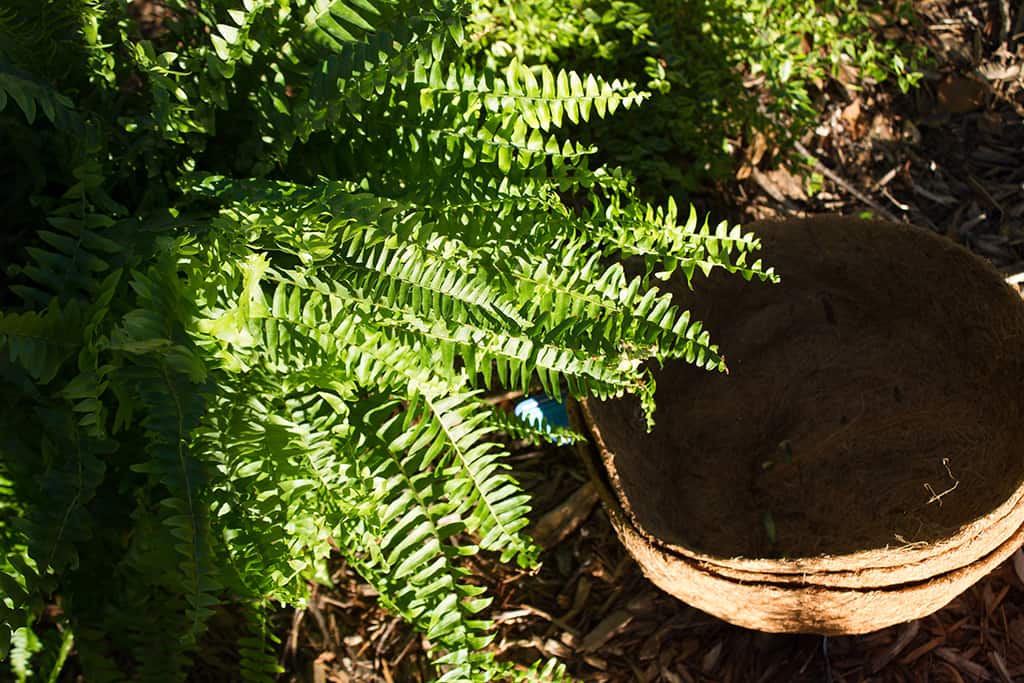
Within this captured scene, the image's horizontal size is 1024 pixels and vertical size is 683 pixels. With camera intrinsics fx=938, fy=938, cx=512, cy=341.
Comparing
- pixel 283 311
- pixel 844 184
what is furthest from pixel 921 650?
pixel 283 311

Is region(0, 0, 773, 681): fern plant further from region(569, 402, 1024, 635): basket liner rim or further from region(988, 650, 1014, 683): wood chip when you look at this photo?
region(988, 650, 1014, 683): wood chip

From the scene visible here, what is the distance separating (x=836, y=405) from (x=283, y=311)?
1.18 metres

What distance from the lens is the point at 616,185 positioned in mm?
1312

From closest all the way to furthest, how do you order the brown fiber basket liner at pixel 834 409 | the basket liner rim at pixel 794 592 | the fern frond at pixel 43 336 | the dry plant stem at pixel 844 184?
the fern frond at pixel 43 336
the basket liner rim at pixel 794 592
the brown fiber basket liner at pixel 834 409
the dry plant stem at pixel 844 184

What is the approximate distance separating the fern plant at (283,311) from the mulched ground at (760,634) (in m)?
0.34

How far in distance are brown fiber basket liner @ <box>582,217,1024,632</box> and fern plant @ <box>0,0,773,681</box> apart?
0.33 meters

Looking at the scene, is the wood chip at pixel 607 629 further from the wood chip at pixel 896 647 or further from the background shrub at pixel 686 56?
the background shrub at pixel 686 56

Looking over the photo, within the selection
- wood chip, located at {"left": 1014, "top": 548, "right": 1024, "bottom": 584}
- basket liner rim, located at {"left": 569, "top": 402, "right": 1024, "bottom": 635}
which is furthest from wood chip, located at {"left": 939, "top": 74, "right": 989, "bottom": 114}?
basket liner rim, located at {"left": 569, "top": 402, "right": 1024, "bottom": 635}

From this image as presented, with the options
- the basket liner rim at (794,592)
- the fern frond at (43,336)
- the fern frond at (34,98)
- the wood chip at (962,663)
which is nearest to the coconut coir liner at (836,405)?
the basket liner rim at (794,592)

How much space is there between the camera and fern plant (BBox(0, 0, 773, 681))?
1144mm

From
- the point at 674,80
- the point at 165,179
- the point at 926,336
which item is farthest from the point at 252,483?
the point at 926,336

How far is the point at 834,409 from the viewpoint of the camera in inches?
72.2

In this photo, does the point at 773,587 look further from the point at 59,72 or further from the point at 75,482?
the point at 59,72

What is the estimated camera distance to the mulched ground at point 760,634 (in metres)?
1.68
